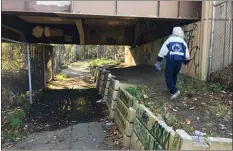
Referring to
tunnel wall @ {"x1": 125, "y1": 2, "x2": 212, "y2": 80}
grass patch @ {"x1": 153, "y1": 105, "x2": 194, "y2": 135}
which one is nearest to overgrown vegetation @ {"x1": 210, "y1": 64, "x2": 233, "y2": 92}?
tunnel wall @ {"x1": 125, "y1": 2, "x2": 212, "y2": 80}

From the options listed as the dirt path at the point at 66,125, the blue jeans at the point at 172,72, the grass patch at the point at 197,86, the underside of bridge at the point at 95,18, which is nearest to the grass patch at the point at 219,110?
the blue jeans at the point at 172,72

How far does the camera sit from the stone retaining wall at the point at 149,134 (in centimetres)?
425

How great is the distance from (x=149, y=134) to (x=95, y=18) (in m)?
8.35

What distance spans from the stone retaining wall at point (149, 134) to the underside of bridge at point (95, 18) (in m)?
3.08

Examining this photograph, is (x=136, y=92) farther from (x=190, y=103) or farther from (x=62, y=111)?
(x=62, y=111)

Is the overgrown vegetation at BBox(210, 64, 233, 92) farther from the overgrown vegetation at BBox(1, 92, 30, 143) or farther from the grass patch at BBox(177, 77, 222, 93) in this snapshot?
the overgrown vegetation at BBox(1, 92, 30, 143)

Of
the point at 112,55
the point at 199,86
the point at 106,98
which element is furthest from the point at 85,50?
the point at 199,86

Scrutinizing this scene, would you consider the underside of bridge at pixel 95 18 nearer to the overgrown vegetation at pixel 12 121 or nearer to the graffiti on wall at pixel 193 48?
the graffiti on wall at pixel 193 48

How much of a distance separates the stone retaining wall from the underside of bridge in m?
3.08

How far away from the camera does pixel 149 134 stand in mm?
5594

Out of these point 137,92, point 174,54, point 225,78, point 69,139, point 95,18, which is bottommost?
point 69,139

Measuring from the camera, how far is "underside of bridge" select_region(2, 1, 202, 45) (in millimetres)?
10461

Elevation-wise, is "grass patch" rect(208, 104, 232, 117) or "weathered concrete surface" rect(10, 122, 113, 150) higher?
"grass patch" rect(208, 104, 232, 117)

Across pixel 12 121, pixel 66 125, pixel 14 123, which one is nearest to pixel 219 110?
pixel 66 125
